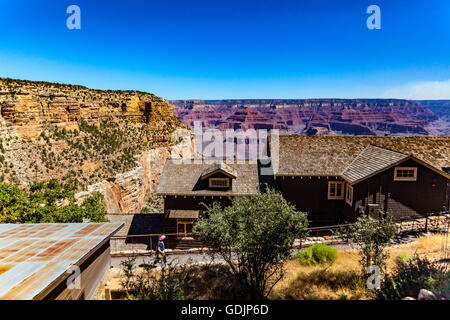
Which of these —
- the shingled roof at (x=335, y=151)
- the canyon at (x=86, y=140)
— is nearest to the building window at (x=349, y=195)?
the shingled roof at (x=335, y=151)

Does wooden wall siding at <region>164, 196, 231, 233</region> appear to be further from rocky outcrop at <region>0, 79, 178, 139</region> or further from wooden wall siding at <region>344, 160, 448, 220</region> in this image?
rocky outcrop at <region>0, 79, 178, 139</region>

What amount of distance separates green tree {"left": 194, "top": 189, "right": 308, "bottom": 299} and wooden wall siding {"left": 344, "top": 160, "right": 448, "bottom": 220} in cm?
1101

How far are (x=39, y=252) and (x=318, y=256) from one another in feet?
40.7

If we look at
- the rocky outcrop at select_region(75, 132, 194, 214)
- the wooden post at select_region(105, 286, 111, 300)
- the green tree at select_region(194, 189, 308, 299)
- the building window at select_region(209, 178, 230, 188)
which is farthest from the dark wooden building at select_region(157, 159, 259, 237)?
the rocky outcrop at select_region(75, 132, 194, 214)

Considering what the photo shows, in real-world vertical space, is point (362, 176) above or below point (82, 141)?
below

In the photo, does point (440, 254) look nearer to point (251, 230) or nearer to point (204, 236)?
point (251, 230)

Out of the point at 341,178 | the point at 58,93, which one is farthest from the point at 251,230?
the point at 58,93

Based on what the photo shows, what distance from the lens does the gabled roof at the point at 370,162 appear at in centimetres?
1882

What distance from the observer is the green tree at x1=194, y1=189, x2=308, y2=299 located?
9.95 meters

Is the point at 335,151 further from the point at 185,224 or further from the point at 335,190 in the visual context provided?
the point at 185,224

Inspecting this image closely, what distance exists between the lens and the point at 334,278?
12.0 metres

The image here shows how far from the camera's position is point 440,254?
13.0m

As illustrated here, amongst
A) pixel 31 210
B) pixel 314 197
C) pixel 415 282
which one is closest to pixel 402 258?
pixel 415 282

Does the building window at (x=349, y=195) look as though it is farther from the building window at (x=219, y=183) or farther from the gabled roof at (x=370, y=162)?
the building window at (x=219, y=183)
